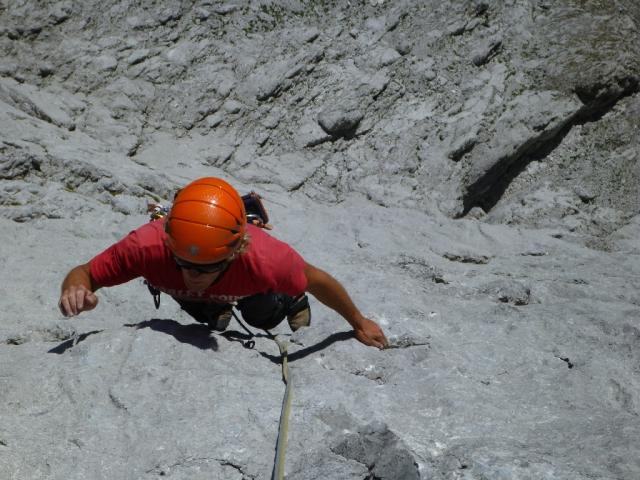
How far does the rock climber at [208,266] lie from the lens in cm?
296

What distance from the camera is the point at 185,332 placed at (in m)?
3.39

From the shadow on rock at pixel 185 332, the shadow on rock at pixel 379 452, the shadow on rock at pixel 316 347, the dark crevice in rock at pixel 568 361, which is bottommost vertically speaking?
the shadow on rock at pixel 316 347

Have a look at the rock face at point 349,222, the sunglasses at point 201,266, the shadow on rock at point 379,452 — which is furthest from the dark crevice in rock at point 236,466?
the sunglasses at point 201,266

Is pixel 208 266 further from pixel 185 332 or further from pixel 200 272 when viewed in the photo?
pixel 185 332

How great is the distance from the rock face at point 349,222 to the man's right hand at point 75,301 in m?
0.26

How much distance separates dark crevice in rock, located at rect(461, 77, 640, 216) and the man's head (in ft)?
16.2

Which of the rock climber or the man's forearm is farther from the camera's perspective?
the man's forearm

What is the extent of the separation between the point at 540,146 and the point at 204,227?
6.03 m

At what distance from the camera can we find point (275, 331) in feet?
13.7

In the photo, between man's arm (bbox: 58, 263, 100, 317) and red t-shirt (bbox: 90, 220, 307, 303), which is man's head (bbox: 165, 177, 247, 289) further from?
man's arm (bbox: 58, 263, 100, 317)

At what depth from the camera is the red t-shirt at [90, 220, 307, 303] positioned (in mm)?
3117

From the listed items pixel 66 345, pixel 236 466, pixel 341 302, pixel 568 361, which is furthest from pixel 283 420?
pixel 568 361

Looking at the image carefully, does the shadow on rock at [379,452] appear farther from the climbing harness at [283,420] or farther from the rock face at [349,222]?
the climbing harness at [283,420]

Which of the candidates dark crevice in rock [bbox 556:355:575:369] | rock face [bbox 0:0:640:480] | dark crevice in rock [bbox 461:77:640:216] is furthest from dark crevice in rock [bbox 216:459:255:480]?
dark crevice in rock [bbox 461:77:640:216]
